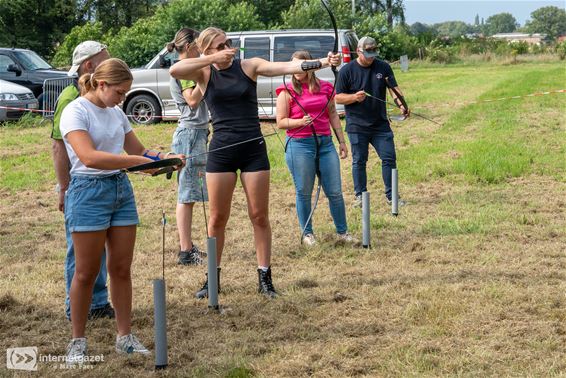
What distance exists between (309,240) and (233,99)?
8.48ft

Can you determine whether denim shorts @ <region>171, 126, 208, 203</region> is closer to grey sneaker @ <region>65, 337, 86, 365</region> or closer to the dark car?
grey sneaker @ <region>65, 337, 86, 365</region>

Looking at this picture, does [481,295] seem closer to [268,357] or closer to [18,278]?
[268,357]

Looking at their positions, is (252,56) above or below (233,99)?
above

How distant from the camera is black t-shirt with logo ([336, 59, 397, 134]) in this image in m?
10.1

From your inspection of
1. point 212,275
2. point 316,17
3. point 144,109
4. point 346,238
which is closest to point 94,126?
point 212,275

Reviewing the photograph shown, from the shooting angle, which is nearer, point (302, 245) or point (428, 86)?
point (302, 245)

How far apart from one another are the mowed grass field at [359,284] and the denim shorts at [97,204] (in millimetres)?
846

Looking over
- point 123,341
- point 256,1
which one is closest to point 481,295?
point 123,341

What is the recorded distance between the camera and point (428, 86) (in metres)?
30.3

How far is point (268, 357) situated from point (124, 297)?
92 cm

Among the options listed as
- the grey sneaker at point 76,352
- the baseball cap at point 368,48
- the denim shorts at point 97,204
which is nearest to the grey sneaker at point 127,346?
the grey sneaker at point 76,352

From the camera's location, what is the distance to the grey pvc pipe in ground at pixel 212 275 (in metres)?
6.09

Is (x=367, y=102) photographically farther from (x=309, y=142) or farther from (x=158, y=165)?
(x=158, y=165)

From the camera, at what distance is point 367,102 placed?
10047 millimetres
